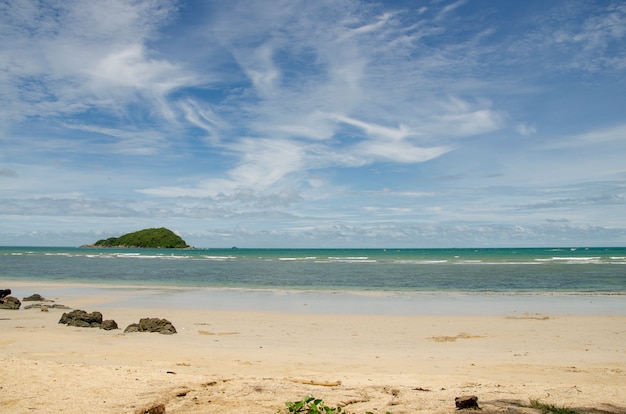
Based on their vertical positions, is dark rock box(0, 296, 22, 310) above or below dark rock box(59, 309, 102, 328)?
above

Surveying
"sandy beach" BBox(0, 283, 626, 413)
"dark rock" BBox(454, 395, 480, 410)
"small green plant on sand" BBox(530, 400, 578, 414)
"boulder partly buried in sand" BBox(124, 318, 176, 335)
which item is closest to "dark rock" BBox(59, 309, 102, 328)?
"sandy beach" BBox(0, 283, 626, 413)

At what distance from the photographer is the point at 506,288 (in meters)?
25.8

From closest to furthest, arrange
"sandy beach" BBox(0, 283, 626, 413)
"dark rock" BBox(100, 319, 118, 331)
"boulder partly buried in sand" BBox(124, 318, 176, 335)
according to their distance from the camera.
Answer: "sandy beach" BBox(0, 283, 626, 413) < "boulder partly buried in sand" BBox(124, 318, 176, 335) < "dark rock" BBox(100, 319, 118, 331)

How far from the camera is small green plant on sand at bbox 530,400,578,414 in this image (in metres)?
5.32

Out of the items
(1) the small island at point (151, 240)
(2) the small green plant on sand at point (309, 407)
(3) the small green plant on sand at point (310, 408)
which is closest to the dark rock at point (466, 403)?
(3) the small green plant on sand at point (310, 408)

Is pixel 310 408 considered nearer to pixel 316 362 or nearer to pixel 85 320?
pixel 316 362

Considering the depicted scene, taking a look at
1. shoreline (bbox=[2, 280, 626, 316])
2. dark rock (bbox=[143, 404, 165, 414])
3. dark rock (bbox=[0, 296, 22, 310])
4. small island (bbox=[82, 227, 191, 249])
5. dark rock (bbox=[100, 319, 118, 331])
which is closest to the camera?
dark rock (bbox=[143, 404, 165, 414])

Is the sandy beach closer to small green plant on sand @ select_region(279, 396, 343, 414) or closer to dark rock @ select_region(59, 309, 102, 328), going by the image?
small green plant on sand @ select_region(279, 396, 343, 414)

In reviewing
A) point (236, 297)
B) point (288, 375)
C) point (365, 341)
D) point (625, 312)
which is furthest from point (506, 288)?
point (288, 375)

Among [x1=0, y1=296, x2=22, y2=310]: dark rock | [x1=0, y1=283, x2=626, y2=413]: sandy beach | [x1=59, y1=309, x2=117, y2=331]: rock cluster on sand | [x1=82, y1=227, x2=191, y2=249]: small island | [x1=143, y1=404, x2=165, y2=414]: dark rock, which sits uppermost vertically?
[x1=82, y1=227, x2=191, y2=249]: small island

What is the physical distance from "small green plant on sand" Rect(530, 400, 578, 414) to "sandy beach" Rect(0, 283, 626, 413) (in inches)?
5.9

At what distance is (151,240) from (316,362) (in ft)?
556

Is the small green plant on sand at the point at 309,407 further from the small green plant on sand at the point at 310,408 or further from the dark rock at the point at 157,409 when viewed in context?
the dark rock at the point at 157,409

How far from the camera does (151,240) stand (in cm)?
16825
